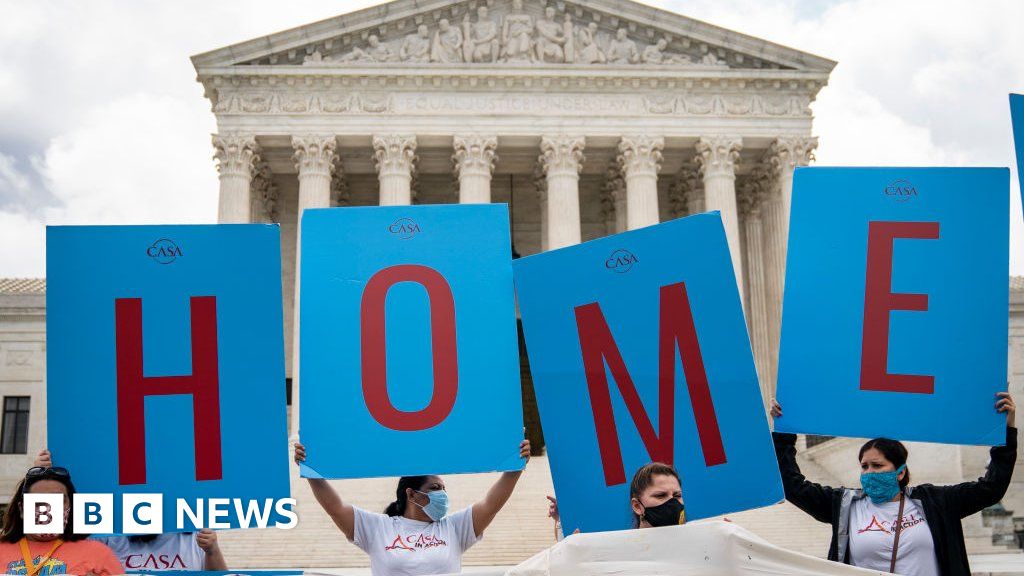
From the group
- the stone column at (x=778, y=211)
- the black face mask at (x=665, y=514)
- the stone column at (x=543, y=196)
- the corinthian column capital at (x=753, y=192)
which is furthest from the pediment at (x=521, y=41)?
→ the black face mask at (x=665, y=514)

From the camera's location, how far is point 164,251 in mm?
7547

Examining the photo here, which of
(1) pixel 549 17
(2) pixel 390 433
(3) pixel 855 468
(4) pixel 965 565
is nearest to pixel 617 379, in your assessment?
(2) pixel 390 433

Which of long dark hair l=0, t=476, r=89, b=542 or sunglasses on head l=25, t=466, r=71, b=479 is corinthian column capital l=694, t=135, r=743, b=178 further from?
long dark hair l=0, t=476, r=89, b=542

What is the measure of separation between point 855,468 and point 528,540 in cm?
1132

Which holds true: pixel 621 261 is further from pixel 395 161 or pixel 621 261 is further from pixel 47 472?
pixel 395 161

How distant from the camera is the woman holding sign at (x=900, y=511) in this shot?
21.8 ft

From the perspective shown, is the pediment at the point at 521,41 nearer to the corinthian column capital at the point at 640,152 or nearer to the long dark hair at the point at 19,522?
the corinthian column capital at the point at 640,152

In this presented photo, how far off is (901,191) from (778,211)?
28172 millimetres

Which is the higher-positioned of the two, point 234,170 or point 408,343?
point 234,170

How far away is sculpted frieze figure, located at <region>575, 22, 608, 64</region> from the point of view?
35094 millimetres

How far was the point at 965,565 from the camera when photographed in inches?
259

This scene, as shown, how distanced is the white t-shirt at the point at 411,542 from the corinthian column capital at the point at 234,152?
2872 cm

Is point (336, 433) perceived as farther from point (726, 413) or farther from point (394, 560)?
point (726, 413)

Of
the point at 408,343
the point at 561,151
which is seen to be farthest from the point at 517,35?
the point at 408,343
